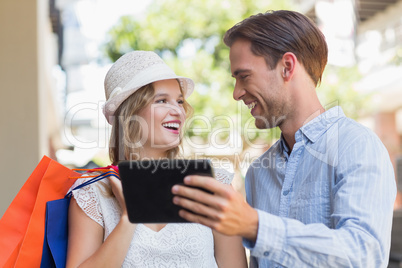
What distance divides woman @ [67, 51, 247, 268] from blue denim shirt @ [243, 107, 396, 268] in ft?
0.95

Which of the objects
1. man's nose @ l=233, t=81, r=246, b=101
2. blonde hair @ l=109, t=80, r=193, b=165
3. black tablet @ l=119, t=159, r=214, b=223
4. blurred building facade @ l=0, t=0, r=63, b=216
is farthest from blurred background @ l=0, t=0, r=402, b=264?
black tablet @ l=119, t=159, r=214, b=223

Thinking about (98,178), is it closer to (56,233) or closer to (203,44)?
(56,233)

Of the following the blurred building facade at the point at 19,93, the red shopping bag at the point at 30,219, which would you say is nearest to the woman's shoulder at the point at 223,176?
the red shopping bag at the point at 30,219

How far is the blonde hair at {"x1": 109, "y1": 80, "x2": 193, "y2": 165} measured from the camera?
2.32 metres

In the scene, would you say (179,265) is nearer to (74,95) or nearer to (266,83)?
(266,83)

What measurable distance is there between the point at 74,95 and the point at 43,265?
22.0 feet

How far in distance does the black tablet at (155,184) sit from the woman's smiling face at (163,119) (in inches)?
34.1

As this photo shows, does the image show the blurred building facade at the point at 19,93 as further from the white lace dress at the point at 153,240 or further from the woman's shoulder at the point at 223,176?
the woman's shoulder at the point at 223,176

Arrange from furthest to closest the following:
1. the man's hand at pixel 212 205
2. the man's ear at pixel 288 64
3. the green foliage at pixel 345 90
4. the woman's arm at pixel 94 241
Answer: the green foliage at pixel 345 90
the man's ear at pixel 288 64
the woman's arm at pixel 94 241
the man's hand at pixel 212 205

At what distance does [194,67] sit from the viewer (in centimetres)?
1002

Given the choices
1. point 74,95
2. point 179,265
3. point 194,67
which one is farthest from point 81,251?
point 194,67

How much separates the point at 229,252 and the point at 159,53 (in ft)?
27.9

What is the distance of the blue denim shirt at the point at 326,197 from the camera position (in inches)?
58.6

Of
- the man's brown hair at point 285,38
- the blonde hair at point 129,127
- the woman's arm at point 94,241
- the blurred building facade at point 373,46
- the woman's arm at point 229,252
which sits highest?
the blurred building facade at point 373,46
